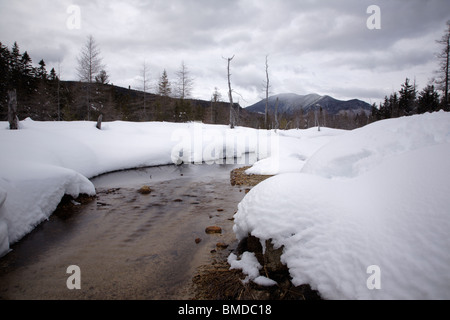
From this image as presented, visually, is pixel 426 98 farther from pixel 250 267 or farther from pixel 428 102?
pixel 250 267

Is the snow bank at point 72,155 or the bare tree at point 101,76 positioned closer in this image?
the snow bank at point 72,155

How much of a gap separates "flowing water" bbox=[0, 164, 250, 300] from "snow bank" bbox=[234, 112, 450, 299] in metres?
1.25

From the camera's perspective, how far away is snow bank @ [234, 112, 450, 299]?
155cm

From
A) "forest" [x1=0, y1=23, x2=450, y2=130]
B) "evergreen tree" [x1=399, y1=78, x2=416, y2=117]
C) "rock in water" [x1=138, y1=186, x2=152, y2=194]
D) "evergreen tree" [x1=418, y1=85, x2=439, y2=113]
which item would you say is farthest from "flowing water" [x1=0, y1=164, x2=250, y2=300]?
"evergreen tree" [x1=399, y1=78, x2=416, y2=117]

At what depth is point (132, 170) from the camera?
10.5 m

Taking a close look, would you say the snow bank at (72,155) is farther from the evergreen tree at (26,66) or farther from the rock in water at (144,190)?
the evergreen tree at (26,66)

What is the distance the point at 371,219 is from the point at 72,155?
988cm

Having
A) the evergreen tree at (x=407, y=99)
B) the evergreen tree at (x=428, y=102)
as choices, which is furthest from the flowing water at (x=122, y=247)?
the evergreen tree at (x=407, y=99)

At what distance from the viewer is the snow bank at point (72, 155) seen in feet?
13.2

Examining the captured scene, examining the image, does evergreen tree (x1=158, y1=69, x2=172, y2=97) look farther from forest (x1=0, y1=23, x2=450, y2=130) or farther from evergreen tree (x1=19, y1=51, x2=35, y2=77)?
evergreen tree (x1=19, y1=51, x2=35, y2=77)

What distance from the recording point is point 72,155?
8.34 m

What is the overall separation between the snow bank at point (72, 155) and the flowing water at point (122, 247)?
0.48 meters
